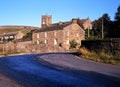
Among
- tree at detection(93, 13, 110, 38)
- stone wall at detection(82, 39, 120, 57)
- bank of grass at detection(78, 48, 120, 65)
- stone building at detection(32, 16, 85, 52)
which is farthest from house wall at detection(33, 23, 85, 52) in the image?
stone wall at detection(82, 39, 120, 57)

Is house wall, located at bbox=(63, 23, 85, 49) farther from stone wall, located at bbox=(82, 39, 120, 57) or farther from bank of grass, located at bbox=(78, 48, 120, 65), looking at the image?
stone wall, located at bbox=(82, 39, 120, 57)

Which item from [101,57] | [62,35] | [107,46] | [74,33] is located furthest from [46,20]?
[101,57]

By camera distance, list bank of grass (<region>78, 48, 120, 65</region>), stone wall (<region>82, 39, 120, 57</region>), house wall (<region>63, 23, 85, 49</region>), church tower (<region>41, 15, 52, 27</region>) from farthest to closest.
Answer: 1. church tower (<region>41, 15, 52, 27</region>)
2. house wall (<region>63, 23, 85, 49</region>)
3. stone wall (<region>82, 39, 120, 57</region>)
4. bank of grass (<region>78, 48, 120, 65</region>)

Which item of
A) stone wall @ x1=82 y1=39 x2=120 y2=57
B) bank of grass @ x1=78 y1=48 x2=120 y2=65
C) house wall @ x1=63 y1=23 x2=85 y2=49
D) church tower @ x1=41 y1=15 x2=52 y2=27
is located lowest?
bank of grass @ x1=78 y1=48 x2=120 y2=65

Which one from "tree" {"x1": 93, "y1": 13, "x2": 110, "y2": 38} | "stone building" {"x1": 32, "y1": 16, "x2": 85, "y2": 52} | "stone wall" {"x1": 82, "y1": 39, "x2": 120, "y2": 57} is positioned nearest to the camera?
"stone wall" {"x1": 82, "y1": 39, "x2": 120, "y2": 57}

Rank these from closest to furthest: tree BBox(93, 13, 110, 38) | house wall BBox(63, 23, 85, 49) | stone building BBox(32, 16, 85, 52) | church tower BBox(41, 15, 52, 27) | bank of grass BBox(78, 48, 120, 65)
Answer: bank of grass BBox(78, 48, 120, 65), tree BBox(93, 13, 110, 38), stone building BBox(32, 16, 85, 52), house wall BBox(63, 23, 85, 49), church tower BBox(41, 15, 52, 27)

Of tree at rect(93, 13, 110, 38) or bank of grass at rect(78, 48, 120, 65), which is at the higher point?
tree at rect(93, 13, 110, 38)

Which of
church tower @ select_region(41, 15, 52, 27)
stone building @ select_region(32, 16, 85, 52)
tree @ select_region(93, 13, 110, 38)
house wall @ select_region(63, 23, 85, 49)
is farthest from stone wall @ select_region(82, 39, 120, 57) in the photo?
church tower @ select_region(41, 15, 52, 27)

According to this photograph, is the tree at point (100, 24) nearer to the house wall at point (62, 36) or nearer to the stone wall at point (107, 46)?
the house wall at point (62, 36)

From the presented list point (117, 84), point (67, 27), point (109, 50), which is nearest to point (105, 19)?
point (67, 27)

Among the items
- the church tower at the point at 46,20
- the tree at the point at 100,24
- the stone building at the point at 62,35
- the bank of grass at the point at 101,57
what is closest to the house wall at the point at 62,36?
the stone building at the point at 62,35

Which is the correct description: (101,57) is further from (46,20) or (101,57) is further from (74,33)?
(46,20)

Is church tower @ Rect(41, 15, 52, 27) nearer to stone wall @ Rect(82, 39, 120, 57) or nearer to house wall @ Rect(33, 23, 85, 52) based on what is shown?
house wall @ Rect(33, 23, 85, 52)

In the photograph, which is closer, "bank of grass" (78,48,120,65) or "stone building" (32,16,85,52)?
"bank of grass" (78,48,120,65)
